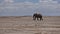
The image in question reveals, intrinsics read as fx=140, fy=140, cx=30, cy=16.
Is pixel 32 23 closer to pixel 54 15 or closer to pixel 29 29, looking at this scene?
pixel 29 29

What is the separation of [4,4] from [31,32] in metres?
0.95

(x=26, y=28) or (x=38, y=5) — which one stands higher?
Result: (x=38, y=5)

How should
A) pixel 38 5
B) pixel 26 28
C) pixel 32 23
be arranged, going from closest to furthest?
1. pixel 26 28
2. pixel 32 23
3. pixel 38 5

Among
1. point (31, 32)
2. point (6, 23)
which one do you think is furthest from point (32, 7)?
point (31, 32)

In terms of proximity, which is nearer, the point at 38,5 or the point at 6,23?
the point at 6,23

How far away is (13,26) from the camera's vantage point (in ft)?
6.19

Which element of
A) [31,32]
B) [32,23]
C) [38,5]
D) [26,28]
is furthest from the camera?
[38,5]

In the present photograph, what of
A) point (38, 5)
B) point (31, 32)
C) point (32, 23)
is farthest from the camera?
point (38, 5)

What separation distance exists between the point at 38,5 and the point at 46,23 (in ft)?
1.78

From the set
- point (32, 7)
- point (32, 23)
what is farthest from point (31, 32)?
point (32, 7)

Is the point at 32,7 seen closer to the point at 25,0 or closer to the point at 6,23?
the point at 25,0

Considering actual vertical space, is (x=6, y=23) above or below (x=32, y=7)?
below

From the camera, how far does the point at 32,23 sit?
1958mm

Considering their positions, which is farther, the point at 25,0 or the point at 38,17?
the point at 25,0
